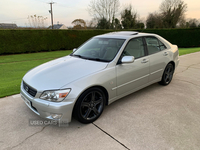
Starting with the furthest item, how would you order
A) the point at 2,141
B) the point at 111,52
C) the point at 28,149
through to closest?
1. the point at 111,52
2. the point at 2,141
3. the point at 28,149

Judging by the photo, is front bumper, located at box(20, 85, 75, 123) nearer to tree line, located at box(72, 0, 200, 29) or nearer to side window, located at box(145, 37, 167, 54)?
side window, located at box(145, 37, 167, 54)

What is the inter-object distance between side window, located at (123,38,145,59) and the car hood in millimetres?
725

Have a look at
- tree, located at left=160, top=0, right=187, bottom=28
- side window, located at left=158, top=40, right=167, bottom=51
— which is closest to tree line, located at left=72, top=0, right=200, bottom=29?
tree, located at left=160, top=0, right=187, bottom=28

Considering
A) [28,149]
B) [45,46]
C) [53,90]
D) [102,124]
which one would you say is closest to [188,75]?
[102,124]

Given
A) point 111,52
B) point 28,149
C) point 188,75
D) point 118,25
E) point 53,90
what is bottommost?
point 28,149

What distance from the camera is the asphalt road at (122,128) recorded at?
7.59 ft

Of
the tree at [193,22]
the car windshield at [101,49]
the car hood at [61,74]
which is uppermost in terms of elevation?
the tree at [193,22]

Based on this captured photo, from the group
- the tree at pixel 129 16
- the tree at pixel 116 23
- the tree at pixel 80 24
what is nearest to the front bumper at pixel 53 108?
the tree at pixel 116 23

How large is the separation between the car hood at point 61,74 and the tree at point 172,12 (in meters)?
34.5

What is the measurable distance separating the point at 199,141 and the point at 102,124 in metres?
1.56

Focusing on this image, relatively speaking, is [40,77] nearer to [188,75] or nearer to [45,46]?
[188,75]

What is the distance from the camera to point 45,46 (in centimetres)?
1619

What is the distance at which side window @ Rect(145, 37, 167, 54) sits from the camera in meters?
3.96

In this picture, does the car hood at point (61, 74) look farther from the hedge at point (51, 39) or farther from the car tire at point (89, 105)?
the hedge at point (51, 39)
